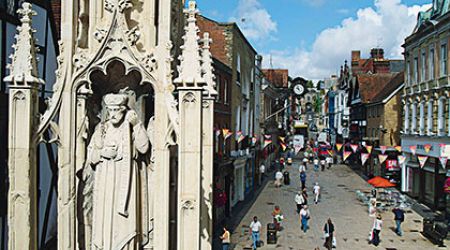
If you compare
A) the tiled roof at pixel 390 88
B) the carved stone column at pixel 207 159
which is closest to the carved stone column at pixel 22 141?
the carved stone column at pixel 207 159

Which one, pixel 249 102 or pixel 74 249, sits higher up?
pixel 249 102

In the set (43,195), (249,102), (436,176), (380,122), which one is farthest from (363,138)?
(43,195)

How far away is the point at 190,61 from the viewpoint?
6250 millimetres

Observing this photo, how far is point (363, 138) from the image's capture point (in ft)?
174

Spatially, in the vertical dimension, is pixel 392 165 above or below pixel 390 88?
below

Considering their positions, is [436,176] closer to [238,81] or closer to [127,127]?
[238,81]

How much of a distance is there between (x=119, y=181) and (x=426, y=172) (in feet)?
99.0

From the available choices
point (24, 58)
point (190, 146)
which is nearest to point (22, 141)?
point (24, 58)

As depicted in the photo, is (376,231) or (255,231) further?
(376,231)

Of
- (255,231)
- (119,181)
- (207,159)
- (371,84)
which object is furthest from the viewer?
(371,84)

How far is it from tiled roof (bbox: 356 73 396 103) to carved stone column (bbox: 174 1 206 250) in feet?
Result: 162

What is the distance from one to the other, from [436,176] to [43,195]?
2476 cm

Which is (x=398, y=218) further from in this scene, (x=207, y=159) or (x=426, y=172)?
(x=207, y=159)

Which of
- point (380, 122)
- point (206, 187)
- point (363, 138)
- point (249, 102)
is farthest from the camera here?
point (363, 138)
